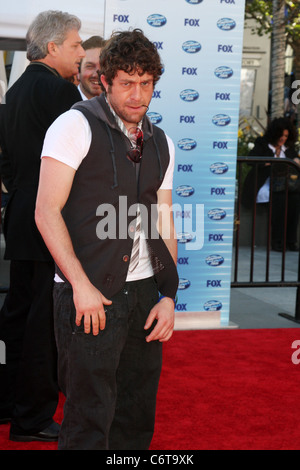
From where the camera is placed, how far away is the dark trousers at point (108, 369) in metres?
2.33

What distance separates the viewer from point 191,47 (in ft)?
18.4

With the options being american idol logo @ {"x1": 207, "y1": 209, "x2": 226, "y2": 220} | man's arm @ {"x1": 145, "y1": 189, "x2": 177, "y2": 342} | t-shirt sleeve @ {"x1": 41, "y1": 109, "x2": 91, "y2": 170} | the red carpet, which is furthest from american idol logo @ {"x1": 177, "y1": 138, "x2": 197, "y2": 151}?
t-shirt sleeve @ {"x1": 41, "y1": 109, "x2": 91, "y2": 170}

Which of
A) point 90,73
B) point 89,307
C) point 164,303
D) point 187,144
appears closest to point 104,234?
point 89,307

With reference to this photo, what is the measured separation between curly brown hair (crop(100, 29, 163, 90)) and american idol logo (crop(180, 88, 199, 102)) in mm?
3286

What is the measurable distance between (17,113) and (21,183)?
338 mm

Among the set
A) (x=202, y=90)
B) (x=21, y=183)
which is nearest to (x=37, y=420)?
(x=21, y=183)

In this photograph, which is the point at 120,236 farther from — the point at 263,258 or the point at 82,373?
the point at 263,258

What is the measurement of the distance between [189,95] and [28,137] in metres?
2.51

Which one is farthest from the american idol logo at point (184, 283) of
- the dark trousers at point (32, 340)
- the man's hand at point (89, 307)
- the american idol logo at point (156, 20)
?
the man's hand at point (89, 307)

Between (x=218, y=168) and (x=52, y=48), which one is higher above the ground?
(x=52, y=48)

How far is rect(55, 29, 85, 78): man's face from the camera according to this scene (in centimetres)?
350

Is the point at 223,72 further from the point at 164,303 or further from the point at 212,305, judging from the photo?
the point at 164,303

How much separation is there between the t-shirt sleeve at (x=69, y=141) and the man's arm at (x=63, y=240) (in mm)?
24

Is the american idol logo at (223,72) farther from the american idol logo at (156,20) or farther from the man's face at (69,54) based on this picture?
the man's face at (69,54)
